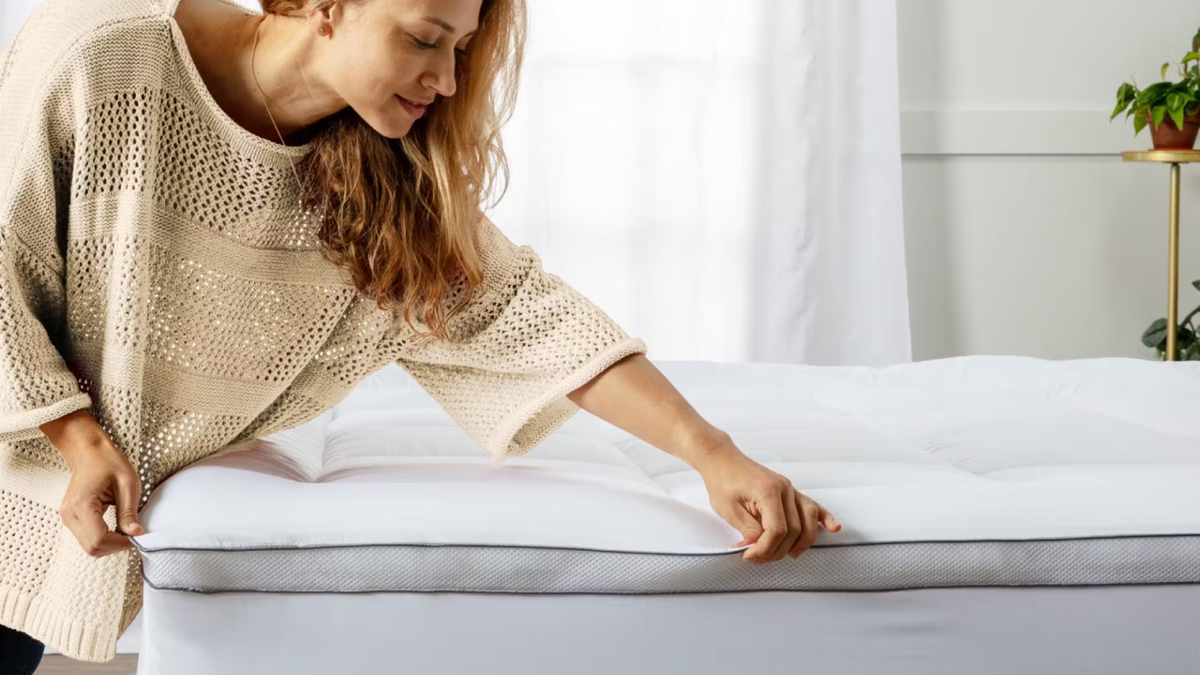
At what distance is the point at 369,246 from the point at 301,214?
0.08 metres

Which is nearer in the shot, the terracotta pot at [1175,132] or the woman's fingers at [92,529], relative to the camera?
the woman's fingers at [92,529]

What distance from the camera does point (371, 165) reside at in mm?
1224

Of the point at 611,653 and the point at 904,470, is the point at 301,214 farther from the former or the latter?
the point at 904,470

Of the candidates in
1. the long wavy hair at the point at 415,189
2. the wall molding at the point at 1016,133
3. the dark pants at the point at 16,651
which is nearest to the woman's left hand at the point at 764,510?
the long wavy hair at the point at 415,189

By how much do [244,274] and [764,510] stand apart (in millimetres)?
555

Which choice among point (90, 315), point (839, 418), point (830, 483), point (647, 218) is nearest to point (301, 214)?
point (90, 315)

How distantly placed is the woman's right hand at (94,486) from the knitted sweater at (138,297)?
26mm

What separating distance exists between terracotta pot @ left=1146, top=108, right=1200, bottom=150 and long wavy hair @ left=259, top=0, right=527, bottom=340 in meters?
2.37

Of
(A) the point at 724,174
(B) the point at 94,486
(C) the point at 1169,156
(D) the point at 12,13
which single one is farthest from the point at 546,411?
(C) the point at 1169,156

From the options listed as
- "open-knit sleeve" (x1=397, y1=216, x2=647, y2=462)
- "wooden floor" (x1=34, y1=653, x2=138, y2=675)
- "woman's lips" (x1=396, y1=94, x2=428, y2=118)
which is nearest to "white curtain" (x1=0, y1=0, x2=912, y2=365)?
"wooden floor" (x1=34, y1=653, x2=138, y2=675)

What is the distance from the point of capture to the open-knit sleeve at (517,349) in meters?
1.23

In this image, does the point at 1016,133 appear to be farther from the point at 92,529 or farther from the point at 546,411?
the point at 92,529

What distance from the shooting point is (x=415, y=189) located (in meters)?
1.24

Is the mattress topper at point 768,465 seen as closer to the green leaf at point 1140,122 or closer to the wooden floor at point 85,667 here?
the wooden floor at point 85,667
